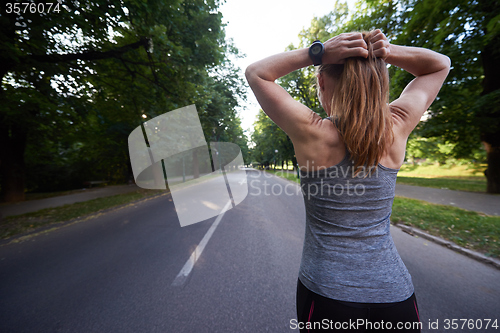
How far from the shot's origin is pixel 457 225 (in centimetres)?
519

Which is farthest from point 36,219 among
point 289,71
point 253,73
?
point 289,71

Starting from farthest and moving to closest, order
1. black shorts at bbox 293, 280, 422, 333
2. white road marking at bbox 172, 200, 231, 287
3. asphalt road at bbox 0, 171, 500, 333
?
white road marking at bbox 172, 200, 231, 287 → asphalt road at bbox 0, 171, 500, 333 → black shorts at bbox 293, 280, 422, 333

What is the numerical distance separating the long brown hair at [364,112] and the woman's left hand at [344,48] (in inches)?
1.8

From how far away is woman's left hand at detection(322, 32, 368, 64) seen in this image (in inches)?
33.3

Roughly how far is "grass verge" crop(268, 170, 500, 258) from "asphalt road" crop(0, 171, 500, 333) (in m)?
0.57

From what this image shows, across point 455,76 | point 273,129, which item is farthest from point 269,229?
point 273,129

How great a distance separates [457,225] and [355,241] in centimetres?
667

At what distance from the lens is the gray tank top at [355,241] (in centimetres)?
88

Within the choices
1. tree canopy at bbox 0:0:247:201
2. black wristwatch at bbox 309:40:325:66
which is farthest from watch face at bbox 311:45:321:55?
tree canopy at bbox 0:0:247:201

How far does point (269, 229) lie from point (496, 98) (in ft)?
30.4

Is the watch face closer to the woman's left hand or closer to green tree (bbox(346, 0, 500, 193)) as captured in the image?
the woman's left hand

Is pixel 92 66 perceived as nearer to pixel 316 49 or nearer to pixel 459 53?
pixel 316 49

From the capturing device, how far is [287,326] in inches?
87.1

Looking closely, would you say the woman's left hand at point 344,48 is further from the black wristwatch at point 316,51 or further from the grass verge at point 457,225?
the grass verge at point 457,225
